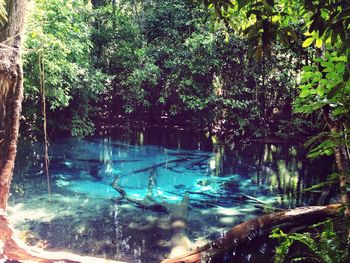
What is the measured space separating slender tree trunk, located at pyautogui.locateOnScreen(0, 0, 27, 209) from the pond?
1.66 meters

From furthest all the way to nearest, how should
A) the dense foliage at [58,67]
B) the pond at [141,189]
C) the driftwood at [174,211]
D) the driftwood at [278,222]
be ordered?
1. the dense foliage at [58,67]
2. the pond at [141,189]
3. the driftwood at [174,211]
4. the driftwood at [278,222]

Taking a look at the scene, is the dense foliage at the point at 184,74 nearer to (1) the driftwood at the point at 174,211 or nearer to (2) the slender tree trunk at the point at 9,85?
(1) the driftwood at the point at 174,211

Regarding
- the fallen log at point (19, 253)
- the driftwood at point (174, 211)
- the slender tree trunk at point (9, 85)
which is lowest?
the driftwood at point (174, 211)

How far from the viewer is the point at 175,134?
15.6 m

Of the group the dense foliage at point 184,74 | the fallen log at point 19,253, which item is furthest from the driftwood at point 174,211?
the dense foliage at point 184,74

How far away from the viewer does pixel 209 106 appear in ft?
47.2

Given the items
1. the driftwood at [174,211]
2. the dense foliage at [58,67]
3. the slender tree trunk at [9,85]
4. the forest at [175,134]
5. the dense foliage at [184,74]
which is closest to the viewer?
the forest at [175,134]

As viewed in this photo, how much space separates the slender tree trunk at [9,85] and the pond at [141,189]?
1.66 m

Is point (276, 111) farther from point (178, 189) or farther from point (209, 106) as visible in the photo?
point (178, 189)

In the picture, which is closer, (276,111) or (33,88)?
(33,88)

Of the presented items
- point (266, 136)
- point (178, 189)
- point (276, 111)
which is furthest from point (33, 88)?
point (276, 111)

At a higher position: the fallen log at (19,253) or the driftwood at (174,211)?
the fallen log at (19,253)

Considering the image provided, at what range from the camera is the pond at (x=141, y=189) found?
5289 mm

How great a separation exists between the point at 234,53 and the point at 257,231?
34.8ft
